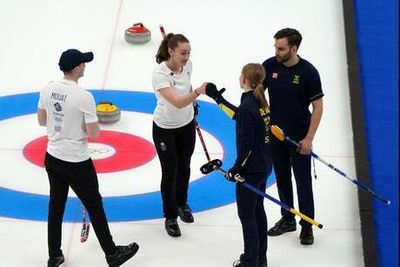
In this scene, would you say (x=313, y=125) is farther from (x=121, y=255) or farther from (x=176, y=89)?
(x=121, y=255)

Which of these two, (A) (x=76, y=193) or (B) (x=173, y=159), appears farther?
(B) (x=173, y=159)

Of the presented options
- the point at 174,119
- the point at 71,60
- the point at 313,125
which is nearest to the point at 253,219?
the point at 313,125

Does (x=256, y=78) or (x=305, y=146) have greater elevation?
(x=256, y=78)

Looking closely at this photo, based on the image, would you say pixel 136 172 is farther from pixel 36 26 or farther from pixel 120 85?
pixel 36 26

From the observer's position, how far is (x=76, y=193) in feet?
18.8

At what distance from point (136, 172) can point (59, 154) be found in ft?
5.83

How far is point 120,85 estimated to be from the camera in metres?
8.80

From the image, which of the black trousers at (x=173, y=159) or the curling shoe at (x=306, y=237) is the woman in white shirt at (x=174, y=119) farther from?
the curling shoe at (x=306, y=237)

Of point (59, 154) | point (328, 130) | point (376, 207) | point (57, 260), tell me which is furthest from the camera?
point (328, 130)

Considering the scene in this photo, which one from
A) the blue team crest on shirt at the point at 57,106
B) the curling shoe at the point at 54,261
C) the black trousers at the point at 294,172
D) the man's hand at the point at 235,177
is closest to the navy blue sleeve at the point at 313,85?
the black trousers at the point at 294,172

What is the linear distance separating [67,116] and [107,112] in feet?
8.08

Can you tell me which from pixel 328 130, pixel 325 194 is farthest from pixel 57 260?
pixel 328 130

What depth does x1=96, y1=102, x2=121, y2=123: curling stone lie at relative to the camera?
26.1 ft

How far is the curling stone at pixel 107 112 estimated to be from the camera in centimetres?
794
